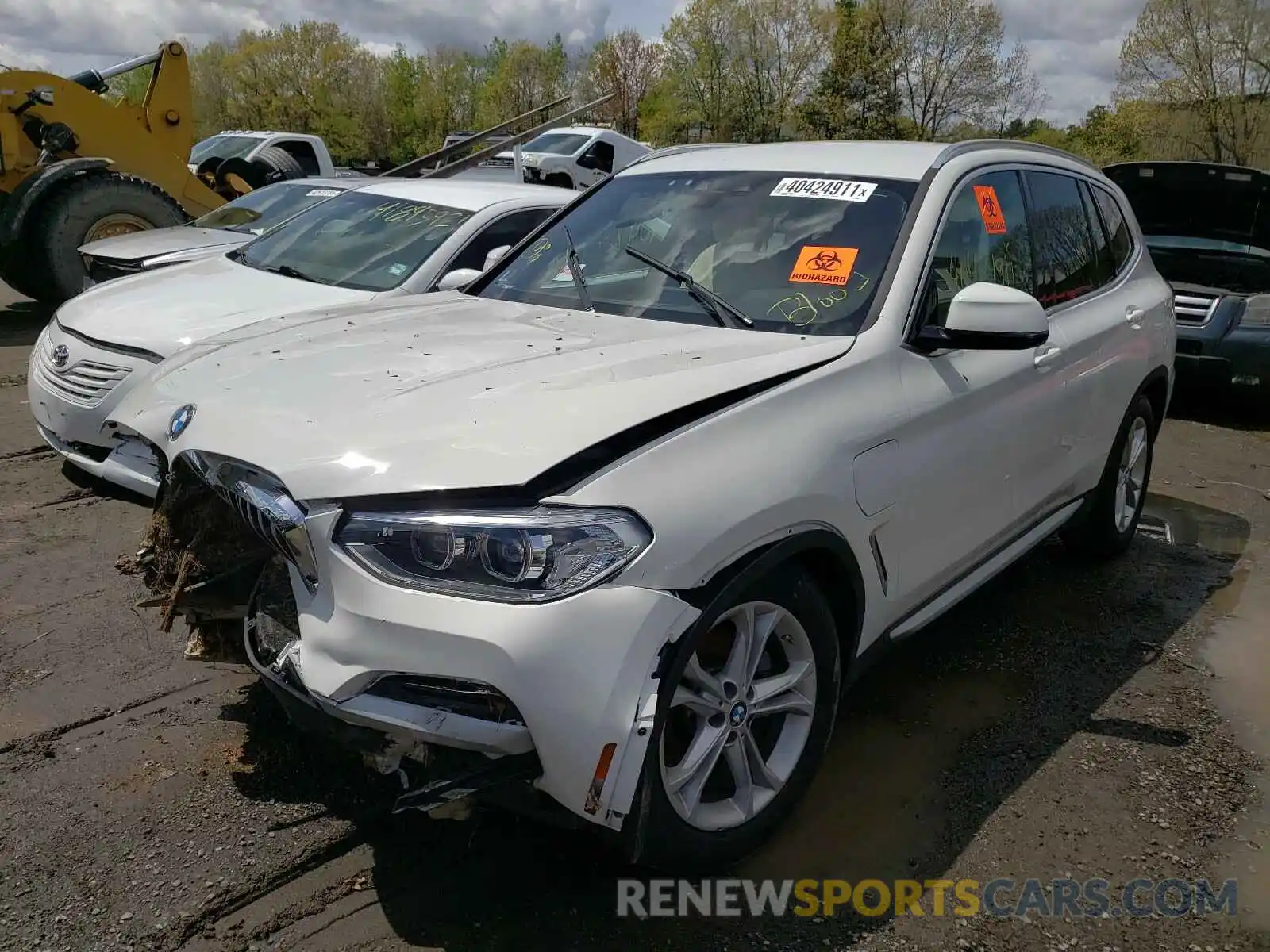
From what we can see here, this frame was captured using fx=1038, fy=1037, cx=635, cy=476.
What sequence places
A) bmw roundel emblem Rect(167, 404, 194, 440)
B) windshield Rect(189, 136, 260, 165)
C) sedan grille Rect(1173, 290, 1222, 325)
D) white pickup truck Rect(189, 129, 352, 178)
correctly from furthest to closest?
windshield Rect(189, 136, 260, 165) → white pickup truck Rect(189, 129, 352, 178) → sedan grille Rect(1173, 290, 1222, 325) → bmw roundel emblem Rect(167, 404, 194, 440)

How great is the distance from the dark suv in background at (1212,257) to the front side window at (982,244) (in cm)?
488

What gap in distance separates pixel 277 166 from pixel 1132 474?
39.5 feet

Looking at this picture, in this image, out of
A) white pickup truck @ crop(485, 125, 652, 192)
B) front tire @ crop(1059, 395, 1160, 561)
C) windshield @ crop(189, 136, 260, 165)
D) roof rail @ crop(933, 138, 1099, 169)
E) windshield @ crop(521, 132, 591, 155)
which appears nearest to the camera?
roof rail @ crop(933, 138, 1099, 169)

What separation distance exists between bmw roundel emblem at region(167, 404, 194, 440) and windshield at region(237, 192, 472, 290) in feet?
10.4

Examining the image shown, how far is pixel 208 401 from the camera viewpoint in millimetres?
2641

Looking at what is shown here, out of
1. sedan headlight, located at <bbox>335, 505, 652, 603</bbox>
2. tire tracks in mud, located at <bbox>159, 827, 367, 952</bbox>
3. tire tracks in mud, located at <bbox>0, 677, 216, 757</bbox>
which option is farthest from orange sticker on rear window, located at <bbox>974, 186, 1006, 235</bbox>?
tire tracks in mud, located at <bbox>0, 677, 216, 757</bbox>

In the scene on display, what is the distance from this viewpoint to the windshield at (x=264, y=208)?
26.1 feet

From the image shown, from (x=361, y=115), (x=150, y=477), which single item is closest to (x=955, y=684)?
(x=150, y=477)

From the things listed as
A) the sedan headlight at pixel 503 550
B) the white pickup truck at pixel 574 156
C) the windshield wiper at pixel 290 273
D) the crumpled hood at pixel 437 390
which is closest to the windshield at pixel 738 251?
the crumpled hood at pixel 437 390

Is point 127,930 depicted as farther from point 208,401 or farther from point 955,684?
point 955,684

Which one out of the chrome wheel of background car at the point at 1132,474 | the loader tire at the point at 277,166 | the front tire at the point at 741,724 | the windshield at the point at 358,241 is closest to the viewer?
the front tire at the point at 741,724

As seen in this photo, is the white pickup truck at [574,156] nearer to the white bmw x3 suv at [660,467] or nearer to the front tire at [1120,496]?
the front tire at [1120,496]

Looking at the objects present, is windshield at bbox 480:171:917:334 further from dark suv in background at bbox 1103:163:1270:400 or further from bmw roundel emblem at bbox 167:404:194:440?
dark suv in background at bbox 1103:163:1270:400

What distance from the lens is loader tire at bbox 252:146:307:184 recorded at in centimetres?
1370
